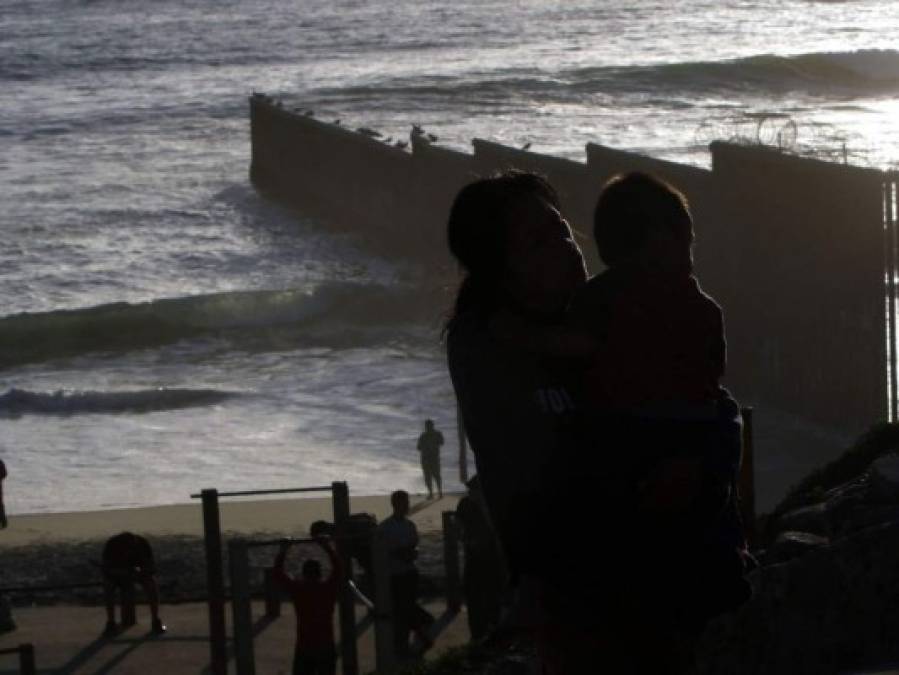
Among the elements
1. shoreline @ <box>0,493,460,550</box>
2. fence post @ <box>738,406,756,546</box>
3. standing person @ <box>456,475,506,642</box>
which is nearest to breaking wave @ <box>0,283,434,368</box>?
shoreline @ <box>0,493,460,550</box>

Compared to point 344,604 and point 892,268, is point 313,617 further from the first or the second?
point 892,268

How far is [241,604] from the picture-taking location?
23.4 ft

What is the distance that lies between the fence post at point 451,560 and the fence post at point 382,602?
2056 millimetres

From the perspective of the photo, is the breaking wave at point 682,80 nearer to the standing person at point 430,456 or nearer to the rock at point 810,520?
the standing person at point 430,456

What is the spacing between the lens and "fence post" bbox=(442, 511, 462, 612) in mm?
9398

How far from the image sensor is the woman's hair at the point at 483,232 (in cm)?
270

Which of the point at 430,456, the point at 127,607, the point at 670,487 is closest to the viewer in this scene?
the point at 670,487

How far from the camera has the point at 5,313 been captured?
28.2 metres

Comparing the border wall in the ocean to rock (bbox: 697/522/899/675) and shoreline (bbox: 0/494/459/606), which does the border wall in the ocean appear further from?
rock (bbox: 697/522/899/675)

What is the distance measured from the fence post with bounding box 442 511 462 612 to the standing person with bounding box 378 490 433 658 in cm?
33

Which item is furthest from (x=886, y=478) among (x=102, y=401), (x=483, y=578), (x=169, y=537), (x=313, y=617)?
(x=102, y=401)

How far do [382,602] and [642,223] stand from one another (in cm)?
444

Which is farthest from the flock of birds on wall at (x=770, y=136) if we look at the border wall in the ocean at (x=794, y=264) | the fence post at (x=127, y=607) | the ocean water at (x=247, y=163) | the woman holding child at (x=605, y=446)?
the woman holding child at (x=605, y=446)

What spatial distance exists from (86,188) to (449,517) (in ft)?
108
